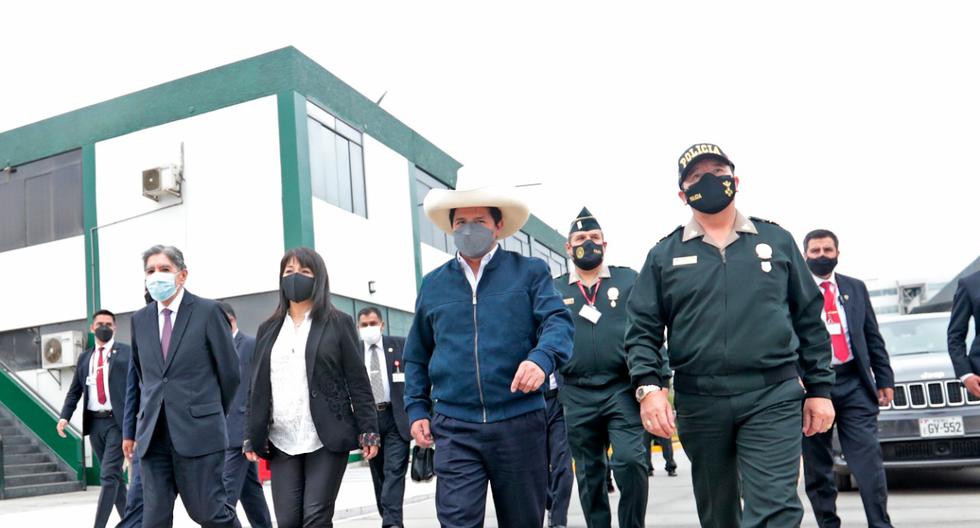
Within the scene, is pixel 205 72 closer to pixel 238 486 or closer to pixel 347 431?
pixel 238 486

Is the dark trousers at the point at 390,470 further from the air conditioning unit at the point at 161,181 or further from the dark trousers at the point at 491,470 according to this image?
the air conditioning unit at the point at 161,181

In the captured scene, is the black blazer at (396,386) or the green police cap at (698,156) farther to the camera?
the black blazer at (396,386)

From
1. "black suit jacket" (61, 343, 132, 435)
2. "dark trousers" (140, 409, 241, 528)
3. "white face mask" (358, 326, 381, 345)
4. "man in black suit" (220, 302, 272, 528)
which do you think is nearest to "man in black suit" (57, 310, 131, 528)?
"black suit jacket" (61, 343, 132, 435)

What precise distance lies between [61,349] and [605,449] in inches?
709

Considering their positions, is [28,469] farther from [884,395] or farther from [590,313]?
[884,395]

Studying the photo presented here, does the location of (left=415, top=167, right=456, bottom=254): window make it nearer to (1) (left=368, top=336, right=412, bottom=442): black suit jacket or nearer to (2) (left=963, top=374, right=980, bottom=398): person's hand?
(1) (left=368, top=336, right=412, bottom=442): black suit jacket

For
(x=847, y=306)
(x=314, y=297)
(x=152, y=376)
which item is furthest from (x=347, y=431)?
(x=847, y=306)

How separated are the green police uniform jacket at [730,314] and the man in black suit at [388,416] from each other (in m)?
3.99

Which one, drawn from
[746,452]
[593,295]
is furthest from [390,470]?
[746,452]

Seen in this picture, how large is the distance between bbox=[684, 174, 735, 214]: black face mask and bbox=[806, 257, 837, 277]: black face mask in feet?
8.97

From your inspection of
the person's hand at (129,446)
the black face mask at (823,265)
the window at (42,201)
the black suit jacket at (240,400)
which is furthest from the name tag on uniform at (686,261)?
the window at (42,201)

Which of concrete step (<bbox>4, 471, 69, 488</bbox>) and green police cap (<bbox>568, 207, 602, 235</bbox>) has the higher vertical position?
green police cap (<bbox>568, 207, 602, 235</bbox>)

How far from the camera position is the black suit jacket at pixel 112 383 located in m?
9.08

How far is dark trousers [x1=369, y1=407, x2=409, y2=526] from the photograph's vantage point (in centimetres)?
838
